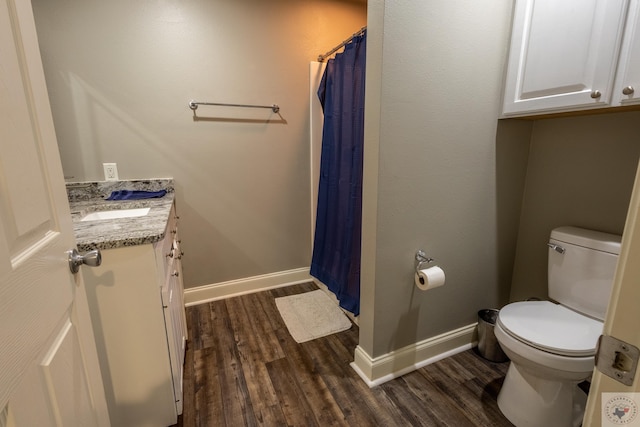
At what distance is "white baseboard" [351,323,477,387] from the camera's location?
5.35ft

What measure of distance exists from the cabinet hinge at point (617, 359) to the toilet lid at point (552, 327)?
94 centimetres

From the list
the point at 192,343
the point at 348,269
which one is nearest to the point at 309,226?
the point at 348,269

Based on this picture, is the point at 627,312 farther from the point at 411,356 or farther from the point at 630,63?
the point at 411,356

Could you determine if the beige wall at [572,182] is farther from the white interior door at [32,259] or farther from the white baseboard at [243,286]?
the white interior door at [32,259]

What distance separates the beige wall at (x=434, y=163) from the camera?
4.37 feet

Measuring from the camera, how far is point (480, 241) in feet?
5.82

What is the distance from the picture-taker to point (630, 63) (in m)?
1.14

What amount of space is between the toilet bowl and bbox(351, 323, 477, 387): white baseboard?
0.37 meters

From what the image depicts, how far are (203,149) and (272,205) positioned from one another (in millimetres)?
681

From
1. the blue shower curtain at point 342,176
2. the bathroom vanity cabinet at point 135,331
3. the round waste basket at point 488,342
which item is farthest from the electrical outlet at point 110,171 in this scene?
the round waste basket at point 488,342

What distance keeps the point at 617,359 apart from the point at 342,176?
1802 millimetres

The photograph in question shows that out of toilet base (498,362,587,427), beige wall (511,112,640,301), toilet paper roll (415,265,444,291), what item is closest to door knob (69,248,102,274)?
toilet paper roll (415,265,444,291)

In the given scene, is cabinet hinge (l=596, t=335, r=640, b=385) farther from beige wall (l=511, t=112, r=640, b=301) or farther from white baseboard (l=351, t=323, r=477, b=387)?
beige wall (l=511, t=112, r=640, b=301)

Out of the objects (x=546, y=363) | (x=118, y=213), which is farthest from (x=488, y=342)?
(x=118, y=213)
